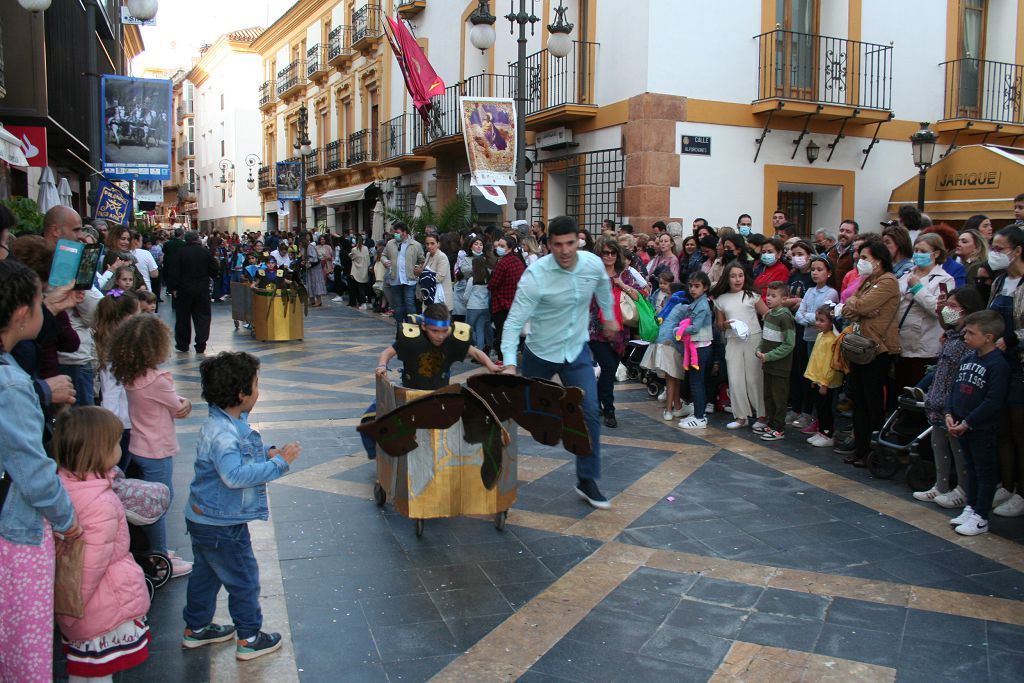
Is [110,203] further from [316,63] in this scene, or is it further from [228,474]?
[316,63]

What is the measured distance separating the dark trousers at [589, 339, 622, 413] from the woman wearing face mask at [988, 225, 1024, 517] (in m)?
3.12

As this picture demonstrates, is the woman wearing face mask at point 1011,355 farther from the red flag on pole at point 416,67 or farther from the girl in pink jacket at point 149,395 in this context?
the red flag on pole at point 416,67

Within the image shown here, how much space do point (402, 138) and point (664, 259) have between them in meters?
16.3

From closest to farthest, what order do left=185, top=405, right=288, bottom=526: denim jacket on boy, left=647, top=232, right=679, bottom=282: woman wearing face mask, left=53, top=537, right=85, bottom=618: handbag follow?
left=53, top=537, right=85, bottom=618: handbag
left=185, top=405, right=288, bottom=526: denim jacket on boy
left=647, top=232, right=679, bottom=282: woman wearing face mask

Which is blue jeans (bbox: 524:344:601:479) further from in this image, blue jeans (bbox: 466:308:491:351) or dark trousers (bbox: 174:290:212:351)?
dark trousers (bbox: 174:290:212:351)

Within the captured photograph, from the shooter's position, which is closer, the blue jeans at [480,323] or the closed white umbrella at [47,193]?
the blue jeans at [480,323]

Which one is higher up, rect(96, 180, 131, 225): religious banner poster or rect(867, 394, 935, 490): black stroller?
rect(96, 180, 131, 225): religious banner poster

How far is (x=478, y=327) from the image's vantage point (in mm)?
11961

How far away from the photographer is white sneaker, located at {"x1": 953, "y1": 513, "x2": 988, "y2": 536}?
5.20m

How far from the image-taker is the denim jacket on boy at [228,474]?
3461 mm

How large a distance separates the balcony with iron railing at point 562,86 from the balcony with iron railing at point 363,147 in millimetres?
11743

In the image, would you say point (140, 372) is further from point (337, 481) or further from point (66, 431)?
point (337, 481)

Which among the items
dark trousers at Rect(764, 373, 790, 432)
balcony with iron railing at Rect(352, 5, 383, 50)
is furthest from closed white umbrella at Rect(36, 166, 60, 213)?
balcony with iron railing at Rect(352, 5, 383, 50)

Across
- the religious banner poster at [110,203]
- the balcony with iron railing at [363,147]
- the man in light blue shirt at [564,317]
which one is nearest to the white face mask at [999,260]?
the man in light blue shirt at [564,317]
